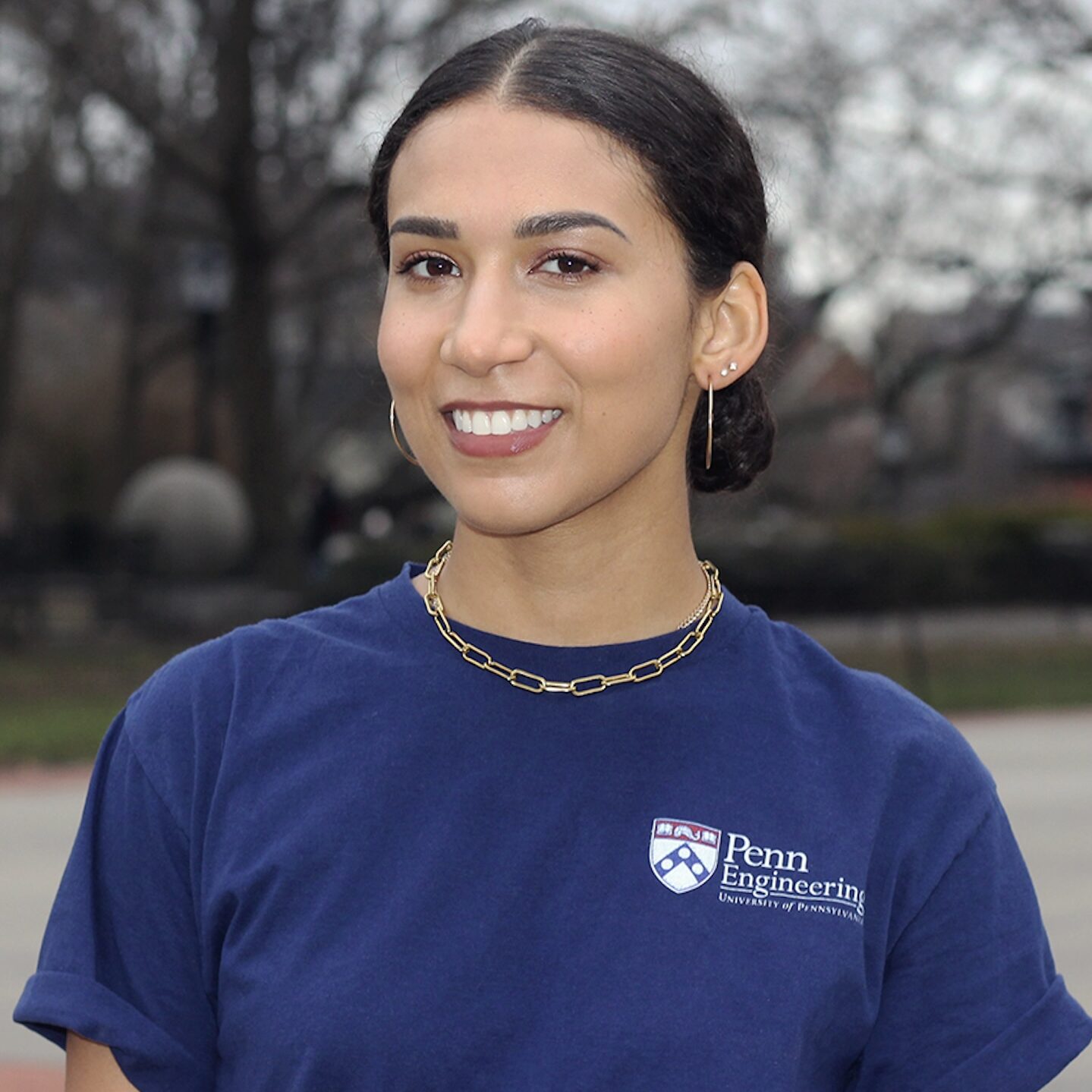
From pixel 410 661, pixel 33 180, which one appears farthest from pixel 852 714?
pixel 33 180

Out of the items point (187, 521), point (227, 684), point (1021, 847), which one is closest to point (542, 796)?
point (227, 684)

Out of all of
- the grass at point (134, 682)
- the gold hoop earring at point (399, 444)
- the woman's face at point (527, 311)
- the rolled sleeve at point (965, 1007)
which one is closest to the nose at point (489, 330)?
the woman's face at point (527, 311)

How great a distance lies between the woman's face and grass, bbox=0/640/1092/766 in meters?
10.4

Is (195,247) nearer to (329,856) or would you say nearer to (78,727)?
(78,727)

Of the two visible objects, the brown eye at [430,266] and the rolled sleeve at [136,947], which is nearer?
the rolled sleeve at [136,947]

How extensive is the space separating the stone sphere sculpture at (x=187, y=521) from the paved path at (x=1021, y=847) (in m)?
9.74

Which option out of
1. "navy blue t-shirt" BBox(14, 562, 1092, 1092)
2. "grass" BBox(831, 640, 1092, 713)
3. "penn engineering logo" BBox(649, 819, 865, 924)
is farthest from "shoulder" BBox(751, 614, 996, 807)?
"grass" BBox(831, 640, 1092, 713)

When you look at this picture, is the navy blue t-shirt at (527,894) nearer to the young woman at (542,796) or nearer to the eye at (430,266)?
the young woman at (542,796)

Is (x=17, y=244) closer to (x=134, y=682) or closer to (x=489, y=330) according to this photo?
(x=134, y=682)

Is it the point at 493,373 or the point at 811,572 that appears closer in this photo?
the point at 493,373

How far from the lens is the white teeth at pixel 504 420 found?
206 cm

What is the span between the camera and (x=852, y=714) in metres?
2.12

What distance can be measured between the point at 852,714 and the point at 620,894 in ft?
1.14

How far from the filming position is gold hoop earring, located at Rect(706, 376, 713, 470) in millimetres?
2275
